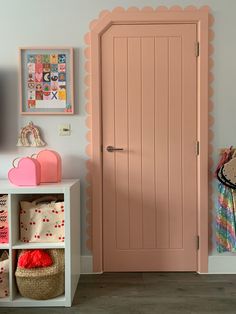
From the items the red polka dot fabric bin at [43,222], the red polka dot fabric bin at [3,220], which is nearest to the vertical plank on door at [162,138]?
the red polka dot fabric bin at [43,222]

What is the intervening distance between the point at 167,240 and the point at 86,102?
4.02ft

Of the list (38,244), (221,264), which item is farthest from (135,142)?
(221,264)

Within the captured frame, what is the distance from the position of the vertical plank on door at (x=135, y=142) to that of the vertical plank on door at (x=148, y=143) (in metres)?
0.03

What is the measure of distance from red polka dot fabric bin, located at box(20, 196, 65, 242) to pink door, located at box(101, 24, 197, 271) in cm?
50

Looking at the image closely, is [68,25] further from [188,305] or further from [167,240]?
[188,305]

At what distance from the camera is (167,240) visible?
8.27ft

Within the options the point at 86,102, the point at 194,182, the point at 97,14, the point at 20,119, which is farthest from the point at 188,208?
the point at 97,14

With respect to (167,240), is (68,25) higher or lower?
higher

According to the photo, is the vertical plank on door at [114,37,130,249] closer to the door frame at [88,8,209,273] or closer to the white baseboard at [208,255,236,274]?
the door frame at [88,8,209,273]

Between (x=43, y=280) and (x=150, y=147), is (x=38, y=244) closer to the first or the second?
(x=43, y=280)

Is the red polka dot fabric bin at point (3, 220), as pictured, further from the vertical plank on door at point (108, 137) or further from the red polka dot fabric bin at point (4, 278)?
the vertical plank on door at point (108, 137)

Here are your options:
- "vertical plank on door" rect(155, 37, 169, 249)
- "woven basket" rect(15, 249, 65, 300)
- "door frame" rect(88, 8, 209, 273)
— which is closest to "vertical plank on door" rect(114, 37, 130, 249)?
"door frame" rect(88, 8, 209, 273)

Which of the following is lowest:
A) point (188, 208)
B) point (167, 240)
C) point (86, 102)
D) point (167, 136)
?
point (167, 240)

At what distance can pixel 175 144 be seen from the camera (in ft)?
8.16
